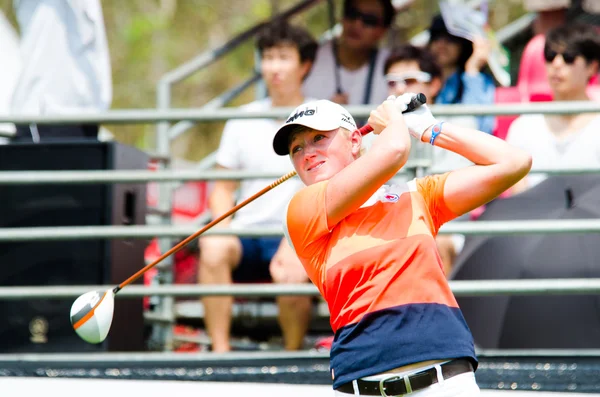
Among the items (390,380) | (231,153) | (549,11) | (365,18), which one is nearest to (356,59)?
(365,18)

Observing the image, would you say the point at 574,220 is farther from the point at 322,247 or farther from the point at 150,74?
the point at 150,74

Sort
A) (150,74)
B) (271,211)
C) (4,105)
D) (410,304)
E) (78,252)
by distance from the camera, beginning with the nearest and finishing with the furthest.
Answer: (410,304), (78,252), (271,211), (4,105), (150,74)

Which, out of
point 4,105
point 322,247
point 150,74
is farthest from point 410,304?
point 150,74

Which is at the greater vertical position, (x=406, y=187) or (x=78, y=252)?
(x=78, y=252)

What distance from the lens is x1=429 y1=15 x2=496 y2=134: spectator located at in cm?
643

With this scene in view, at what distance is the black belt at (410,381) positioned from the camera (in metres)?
3.04

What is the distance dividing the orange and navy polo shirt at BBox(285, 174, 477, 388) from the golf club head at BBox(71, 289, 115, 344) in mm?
934

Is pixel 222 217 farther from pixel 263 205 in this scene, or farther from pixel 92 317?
pixel 263 205

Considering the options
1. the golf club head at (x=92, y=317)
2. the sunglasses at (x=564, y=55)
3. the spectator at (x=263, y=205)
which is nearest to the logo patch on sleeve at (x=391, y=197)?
the golf club head at (x=92, y=317)

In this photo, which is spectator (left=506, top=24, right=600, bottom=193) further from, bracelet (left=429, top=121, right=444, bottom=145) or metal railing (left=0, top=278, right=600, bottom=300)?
bracelet (left=429, top=121, right=444, bottom=145)

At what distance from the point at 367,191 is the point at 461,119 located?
9.15 ft

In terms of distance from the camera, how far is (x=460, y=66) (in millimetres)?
6637

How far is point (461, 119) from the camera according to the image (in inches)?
227

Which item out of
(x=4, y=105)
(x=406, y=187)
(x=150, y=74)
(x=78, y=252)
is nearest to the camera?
(x=406, y=187)
